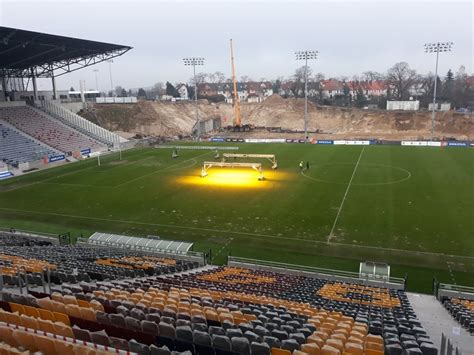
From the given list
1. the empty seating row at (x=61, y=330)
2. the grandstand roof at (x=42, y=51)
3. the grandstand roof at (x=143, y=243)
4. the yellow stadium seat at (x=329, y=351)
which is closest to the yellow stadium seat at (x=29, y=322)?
the empty seating row at (x=61, y=330)

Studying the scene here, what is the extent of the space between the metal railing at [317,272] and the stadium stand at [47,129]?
44.7 metres

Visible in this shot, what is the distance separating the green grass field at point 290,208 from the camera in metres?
24.1

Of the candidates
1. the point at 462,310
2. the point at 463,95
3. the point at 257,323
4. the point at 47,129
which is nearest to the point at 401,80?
the point at 463,95

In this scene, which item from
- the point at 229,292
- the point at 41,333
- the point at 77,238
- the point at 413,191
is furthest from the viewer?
the point at 413,191

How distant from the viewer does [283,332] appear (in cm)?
862

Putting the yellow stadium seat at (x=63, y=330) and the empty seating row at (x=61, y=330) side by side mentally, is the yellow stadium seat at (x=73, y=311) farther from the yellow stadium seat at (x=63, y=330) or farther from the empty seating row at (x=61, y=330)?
the yellow stadium seat at (x=63, y=330)

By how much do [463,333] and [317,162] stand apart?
4056 cm

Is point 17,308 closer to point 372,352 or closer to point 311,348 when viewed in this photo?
point 311,348

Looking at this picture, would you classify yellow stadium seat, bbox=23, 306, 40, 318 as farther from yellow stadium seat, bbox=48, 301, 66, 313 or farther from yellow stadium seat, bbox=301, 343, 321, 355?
yellow stadium seat, bbox=301, 343, 321, 355

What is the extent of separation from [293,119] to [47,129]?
195ft

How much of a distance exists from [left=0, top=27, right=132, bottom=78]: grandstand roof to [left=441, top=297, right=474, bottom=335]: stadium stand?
150 feet

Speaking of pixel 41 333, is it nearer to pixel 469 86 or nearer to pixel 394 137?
pixel 394 137

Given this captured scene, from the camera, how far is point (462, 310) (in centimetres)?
1424

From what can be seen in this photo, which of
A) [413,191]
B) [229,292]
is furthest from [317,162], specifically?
[229,292]
